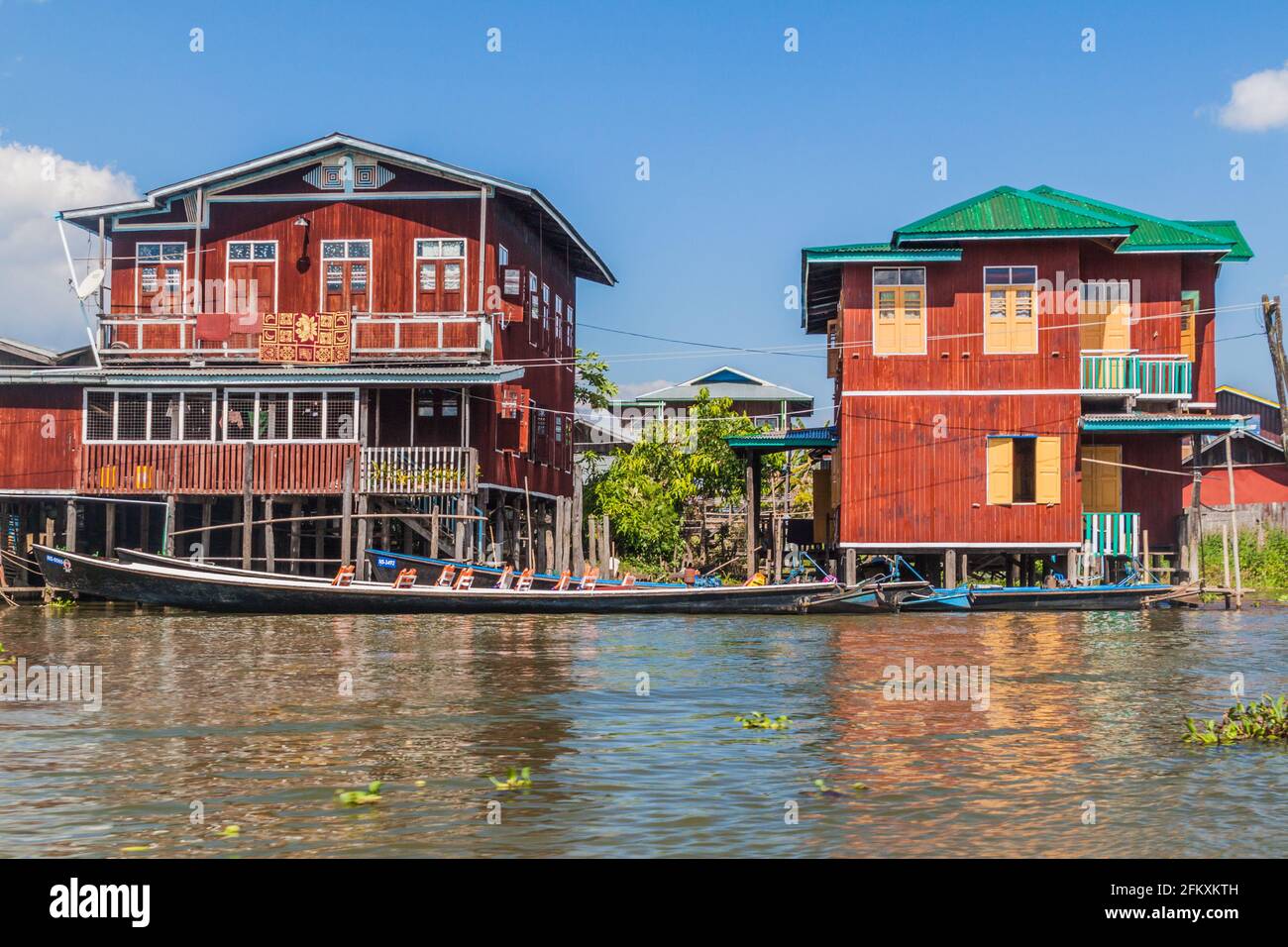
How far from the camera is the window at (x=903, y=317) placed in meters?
33.3

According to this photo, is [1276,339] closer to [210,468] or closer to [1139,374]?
[1139,374]

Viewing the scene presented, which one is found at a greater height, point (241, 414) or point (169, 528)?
point (241, 414)

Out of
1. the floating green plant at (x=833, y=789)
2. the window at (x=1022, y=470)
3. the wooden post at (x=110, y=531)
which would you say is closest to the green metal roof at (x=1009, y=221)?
the window at (x=1022, y=470)

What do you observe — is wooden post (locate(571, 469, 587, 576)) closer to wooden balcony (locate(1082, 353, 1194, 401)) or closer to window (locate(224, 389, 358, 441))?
window (locate(224, 389, 358, 441))

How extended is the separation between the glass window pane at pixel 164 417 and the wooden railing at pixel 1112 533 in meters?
22.9

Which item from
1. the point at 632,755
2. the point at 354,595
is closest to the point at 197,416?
the point at 354,595

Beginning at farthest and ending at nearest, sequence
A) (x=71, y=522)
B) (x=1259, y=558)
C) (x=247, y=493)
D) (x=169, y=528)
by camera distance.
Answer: (x=1259, y=558) < (x=71, y=522) < (x=169, y=528) < (x=247, y=493)

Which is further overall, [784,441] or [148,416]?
[784,441]

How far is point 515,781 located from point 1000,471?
24.5 m

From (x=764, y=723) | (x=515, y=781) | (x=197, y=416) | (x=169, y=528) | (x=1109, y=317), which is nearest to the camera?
(x=515, y=781)

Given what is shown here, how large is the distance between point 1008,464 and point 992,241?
18.1 feet

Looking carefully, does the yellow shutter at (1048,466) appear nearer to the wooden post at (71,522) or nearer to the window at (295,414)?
the window at (295,414)

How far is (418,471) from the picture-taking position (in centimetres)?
3206
